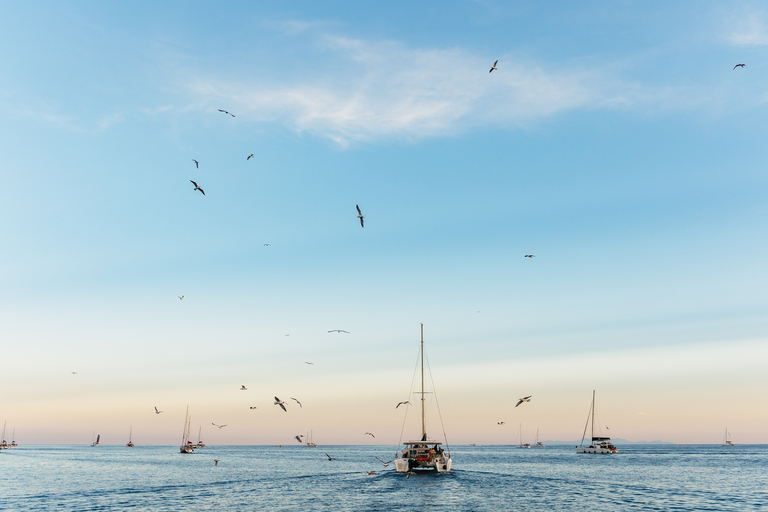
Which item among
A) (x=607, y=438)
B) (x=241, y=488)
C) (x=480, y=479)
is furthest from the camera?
(x=607, y=438)

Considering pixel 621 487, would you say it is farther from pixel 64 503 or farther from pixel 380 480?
pixel 64 503

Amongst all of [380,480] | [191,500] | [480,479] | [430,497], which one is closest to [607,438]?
[480,479]

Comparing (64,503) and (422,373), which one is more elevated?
(422,373)

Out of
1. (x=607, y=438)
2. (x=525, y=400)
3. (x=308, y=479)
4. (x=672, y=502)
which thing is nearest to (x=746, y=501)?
(x=672, y=502)

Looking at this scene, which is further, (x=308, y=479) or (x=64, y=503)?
(x=308, y=479)

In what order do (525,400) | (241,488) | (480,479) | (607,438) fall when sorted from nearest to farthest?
(525,400), (241,488), (480,479), (607,438)

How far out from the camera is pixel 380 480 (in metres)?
80.1

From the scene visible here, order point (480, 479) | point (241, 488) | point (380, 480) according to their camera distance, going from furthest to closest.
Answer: point (480, 479) < point (380, 480) < point (241, 488)

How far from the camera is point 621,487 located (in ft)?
244

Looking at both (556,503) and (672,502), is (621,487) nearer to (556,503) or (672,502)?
(672,502)

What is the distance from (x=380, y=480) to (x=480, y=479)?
16628 mm

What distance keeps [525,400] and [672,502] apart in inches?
972

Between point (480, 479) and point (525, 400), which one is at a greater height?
point (525, 400)

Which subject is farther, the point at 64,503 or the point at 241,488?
the point at 241,488
